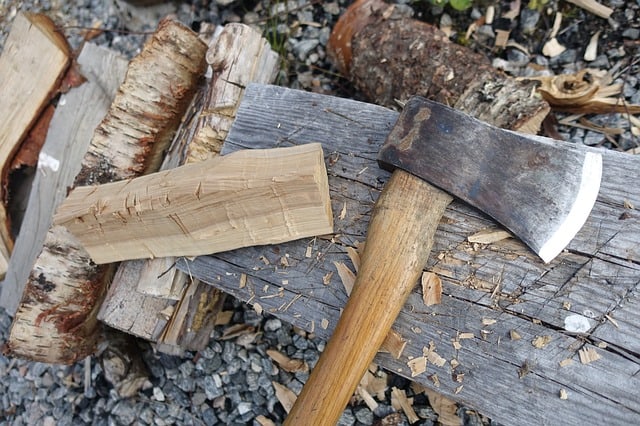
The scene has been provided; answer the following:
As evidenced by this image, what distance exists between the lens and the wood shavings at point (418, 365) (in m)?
1.67

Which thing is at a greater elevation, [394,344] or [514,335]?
[514,335]

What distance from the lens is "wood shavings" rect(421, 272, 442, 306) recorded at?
1.68 metres

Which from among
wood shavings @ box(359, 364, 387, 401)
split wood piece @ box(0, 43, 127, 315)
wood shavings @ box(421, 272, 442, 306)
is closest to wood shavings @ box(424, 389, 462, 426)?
wood shavings @ box(359, 364, 387, 401)

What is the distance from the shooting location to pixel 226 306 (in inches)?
104

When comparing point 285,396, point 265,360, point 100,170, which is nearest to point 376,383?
point 285,396

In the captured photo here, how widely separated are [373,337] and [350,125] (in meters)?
0.81

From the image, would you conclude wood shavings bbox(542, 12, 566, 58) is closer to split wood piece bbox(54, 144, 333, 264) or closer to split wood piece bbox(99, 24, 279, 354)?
split wood piece bbox(99, 24, 279, 354)

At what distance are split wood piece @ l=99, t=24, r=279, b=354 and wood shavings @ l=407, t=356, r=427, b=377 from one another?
38.4 inches

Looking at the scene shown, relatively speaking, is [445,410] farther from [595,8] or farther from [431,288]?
[595,8]

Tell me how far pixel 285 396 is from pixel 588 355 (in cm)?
141

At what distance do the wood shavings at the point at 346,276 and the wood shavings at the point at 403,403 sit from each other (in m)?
0.86

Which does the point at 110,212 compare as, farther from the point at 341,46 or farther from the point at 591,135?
the point at 591,135

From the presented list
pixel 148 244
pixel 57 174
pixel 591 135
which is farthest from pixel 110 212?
pixel 591 135

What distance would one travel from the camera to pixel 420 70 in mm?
2340
